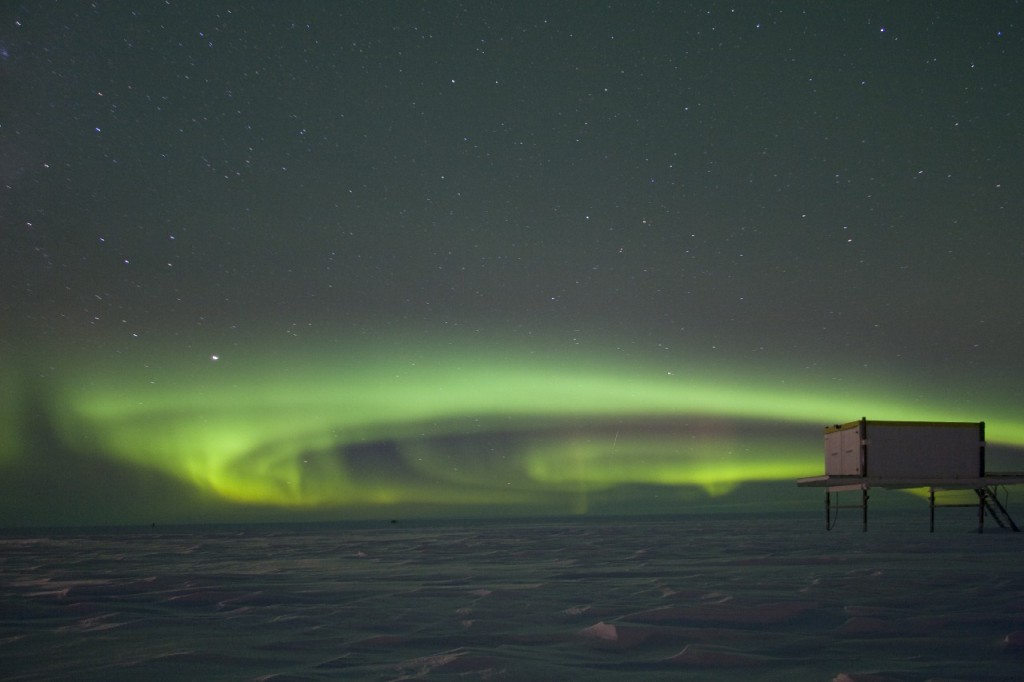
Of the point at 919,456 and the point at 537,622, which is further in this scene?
the point at 919,456

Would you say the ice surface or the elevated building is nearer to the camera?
the ice surface

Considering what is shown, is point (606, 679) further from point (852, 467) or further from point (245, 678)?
point (852, 467)

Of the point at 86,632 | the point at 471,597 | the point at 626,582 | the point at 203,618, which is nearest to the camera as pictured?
the point at 86,632

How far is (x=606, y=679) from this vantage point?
7734 mm

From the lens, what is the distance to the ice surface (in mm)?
8297

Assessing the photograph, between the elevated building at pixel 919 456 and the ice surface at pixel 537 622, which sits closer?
the ice surface at pixel 537 622

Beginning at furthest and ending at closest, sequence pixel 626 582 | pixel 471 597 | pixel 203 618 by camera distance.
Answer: pixel 626 582, pixel 471 597, pixel 203 618

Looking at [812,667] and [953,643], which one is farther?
[953,643]

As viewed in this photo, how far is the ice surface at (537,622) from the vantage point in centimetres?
830

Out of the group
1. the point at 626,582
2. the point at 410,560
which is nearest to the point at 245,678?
the point at 626,582

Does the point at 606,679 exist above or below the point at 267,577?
above

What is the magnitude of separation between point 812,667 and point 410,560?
1794cm

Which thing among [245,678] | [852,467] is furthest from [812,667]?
[852,467]

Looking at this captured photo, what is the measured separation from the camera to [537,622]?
1123 cm
